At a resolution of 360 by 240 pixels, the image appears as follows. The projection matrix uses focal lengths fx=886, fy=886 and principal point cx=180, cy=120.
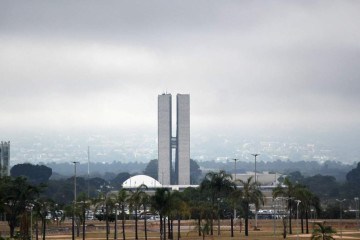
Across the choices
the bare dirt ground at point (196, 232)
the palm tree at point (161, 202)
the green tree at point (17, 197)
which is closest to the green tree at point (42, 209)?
the green tree at point (17, 197)

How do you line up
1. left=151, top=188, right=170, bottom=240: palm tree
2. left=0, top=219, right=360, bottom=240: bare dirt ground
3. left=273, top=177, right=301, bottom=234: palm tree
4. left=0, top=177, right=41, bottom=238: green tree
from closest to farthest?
left=151, top=188, right=170, bottom=240: palm tree, left=0, top=177, right=41, bottom=238: green tree, left=0, top=219, right=360, bottom=240: bare dirt ground, left=273, top=177, right=301, bottom=234: palm tree

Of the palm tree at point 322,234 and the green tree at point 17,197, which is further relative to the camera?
the green tree at point 17,197

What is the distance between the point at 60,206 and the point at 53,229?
3612 millimetres

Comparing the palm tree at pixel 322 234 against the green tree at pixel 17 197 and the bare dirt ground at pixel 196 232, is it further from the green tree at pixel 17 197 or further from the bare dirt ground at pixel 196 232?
the green tree at pixel 17 197

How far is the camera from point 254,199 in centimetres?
11856

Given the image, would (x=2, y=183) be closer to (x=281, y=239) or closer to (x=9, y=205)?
(x=9, y=205)

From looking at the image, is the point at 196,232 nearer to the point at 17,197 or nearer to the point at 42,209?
the point at 42,209

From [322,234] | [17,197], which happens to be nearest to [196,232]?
[17,197]

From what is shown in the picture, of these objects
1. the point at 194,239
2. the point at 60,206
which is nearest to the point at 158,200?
the point at 194,239

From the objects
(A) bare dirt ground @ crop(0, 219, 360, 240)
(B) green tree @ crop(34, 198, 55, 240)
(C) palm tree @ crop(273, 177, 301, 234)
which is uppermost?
(C) palm tree @ crop(273, 177, 301, 234)

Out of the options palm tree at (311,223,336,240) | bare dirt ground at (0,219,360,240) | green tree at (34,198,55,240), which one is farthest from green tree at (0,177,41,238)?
palm tree at (311,223,336,240)

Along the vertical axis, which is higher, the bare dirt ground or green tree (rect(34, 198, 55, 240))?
green tree (rect(34, 198, 55, 240))

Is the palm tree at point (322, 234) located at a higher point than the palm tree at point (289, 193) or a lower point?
lower

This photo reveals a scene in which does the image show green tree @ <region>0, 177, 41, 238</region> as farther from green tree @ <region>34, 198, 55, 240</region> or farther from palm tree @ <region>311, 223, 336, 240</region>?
palm tree @ <region>311, 223, 336, 240</region>
